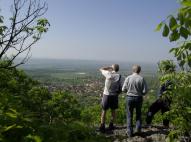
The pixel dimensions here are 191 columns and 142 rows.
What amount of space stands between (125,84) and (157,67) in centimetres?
155

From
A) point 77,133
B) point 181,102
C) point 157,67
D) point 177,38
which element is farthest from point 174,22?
point 157,67

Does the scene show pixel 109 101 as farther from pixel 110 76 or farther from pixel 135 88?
pixel 135 88

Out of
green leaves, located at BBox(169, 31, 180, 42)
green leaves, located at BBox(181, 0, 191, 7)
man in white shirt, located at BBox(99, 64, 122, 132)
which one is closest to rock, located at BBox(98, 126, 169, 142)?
man in white shirt, located at BBox(99, 64, 122, 132)

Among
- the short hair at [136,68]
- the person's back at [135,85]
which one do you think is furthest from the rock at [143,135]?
the short hair at [136,68]

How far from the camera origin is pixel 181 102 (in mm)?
7605

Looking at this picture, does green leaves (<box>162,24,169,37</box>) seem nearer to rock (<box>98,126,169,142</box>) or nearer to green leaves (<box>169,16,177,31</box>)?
green leaves (<box>169,16,177,31</box>)

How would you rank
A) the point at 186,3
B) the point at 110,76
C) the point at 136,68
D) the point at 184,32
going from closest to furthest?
the point at 186,3 < the point at 184,32 < the point at 136,68 < the point at 110,76

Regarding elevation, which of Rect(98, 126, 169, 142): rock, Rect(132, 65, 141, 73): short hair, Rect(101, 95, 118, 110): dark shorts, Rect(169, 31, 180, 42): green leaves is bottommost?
Rect(98, 126, 169, 142): rock

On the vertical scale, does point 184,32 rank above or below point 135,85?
above

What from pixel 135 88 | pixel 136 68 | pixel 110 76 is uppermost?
pixel 136 68

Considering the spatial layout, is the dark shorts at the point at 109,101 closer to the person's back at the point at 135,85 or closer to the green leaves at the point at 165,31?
the person's back at the point at 135,85

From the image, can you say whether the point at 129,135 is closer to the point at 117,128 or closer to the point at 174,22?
the point at 117,128

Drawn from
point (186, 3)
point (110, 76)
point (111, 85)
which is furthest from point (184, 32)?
point (111, 85)

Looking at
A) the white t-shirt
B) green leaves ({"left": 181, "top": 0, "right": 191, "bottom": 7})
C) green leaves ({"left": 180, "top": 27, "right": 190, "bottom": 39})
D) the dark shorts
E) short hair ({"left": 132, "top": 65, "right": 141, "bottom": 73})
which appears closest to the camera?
green leaves ({"left": 181, "top": 0, "right": 191, "bottom": 7})
